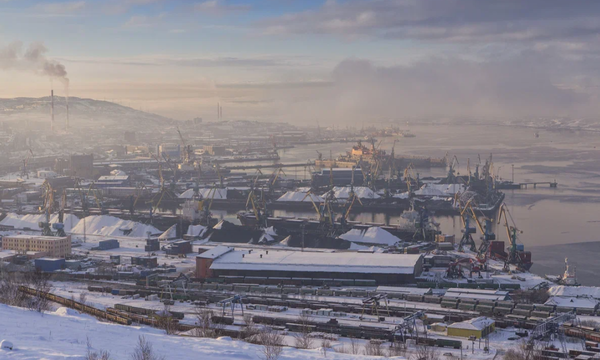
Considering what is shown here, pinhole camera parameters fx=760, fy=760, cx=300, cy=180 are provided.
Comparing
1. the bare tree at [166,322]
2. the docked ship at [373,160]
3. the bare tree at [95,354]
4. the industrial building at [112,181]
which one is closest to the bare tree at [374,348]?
the bare tree at [166,322]

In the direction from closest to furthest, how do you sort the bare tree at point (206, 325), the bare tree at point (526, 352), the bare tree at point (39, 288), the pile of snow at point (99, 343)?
the pile of snow at point (99, 343) < the bare tree at point (526, 352) < the bare tree at point (206, 325) < the bare tree at point (39, 288)

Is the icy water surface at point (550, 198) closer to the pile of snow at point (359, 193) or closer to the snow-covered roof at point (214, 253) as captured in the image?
the pile of snow at point (359, 193)

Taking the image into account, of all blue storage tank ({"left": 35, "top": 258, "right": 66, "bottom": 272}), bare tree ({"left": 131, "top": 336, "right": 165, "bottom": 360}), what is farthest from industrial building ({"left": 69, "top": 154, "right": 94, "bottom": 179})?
bare tree ({"left": 131, "top": 336, "right": 165, "bottom": 360})

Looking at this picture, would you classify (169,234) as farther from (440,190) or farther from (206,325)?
(440,190)

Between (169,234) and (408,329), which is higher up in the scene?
(408,329)

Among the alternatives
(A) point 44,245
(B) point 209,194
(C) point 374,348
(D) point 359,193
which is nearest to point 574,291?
(C) point 374,348
